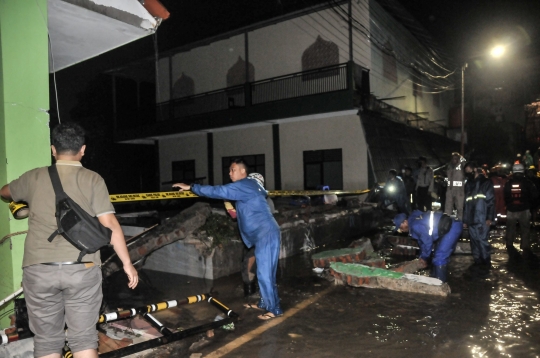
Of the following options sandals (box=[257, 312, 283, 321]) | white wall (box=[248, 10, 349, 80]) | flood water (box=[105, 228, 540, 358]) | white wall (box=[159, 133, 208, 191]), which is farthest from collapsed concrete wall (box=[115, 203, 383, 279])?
white wall (box=[159, 133, 208, 191])

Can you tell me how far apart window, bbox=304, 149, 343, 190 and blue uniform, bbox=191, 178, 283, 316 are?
10935 mm

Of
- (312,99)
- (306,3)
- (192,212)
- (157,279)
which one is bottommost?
(157,279)

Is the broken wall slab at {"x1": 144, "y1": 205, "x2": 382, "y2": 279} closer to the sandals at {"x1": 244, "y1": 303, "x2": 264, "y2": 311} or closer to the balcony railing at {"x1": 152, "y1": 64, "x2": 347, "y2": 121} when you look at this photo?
the sandals at {"x1": 244, "y1": 303, "x2": 264, "y2": 311}

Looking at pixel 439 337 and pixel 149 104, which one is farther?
pixel 149 104

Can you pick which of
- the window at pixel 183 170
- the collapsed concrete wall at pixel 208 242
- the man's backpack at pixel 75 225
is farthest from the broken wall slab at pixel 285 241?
the window at pixel 183 170

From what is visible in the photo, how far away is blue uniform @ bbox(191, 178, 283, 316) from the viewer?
4863 millimetres

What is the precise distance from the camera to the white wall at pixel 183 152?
67.2ft

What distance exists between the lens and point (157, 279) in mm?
6996

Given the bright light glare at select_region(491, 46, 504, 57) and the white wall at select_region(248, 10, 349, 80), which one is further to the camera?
the bright light glare at select_region(491, 46, 504, 57)

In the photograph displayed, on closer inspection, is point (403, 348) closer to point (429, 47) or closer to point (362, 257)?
point (362, 257)

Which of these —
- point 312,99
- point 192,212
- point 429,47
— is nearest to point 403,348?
point 192,212

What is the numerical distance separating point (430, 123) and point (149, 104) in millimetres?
18021

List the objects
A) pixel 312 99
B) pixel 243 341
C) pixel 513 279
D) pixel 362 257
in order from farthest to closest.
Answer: pixel 312 99 → pixel 362 257 → pixel 513 279 → pixel 243 341

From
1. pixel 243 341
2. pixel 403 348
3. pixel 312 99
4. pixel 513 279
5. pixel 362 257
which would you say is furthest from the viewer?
pixel 312 99
